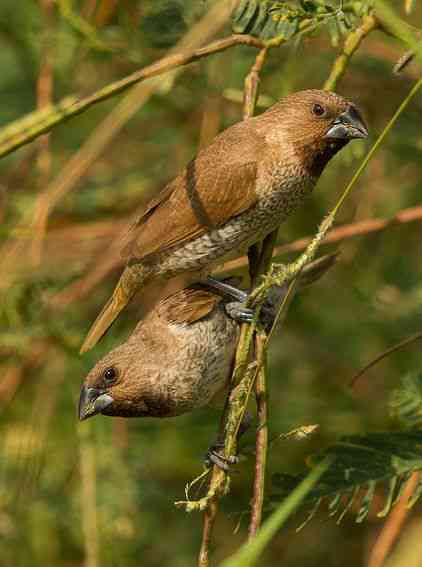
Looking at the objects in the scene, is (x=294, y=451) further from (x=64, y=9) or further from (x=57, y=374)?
(x=64, y=9)

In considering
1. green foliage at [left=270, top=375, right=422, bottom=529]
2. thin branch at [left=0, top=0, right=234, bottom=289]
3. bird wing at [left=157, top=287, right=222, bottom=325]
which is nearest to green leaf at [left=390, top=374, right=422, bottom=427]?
green foliage at [left=270, top=375, right=422, bottom=529]

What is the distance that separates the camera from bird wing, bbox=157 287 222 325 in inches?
128

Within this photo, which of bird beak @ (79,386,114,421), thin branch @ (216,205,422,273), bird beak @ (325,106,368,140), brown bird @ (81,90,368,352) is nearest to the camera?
bird beak @ (325,106,368,140)

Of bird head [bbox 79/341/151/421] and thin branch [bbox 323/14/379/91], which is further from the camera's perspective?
bird head [bbox 79/341/151/421]

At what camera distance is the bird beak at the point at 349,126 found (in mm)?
2965

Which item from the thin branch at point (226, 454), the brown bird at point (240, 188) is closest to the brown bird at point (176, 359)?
the brown bird at point (240, 188)

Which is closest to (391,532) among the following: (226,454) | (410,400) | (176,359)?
(410,400)

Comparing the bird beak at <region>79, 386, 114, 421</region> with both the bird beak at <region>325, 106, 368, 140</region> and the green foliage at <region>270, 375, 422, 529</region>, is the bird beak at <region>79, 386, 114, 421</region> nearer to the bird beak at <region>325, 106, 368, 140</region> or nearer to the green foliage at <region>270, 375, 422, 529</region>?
the green foliage at <region>270, 375, 422, 529</region>

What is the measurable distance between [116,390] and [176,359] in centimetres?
21

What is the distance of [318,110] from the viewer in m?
3.05

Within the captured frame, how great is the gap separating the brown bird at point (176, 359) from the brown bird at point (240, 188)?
11 cm

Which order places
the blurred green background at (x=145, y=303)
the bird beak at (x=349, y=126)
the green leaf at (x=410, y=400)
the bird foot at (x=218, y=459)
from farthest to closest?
the blurred green background at (x=145, y=303) < the bird beak at (x=349, y=126) < the green leaf at (x=410, y=400) < the bird foot at (x=218, y=459)

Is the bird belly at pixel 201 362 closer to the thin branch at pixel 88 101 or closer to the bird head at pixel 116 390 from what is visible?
the bird head at pixel 116 390

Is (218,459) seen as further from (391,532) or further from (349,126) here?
(349,126)
